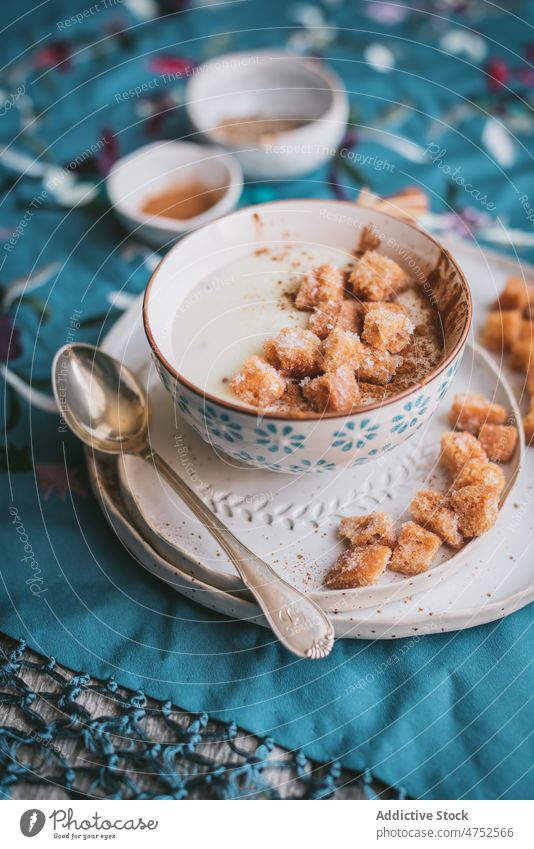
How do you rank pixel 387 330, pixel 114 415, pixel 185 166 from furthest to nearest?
1. pixel 185 166
2. pixel 114 415
3. pixel 387 330

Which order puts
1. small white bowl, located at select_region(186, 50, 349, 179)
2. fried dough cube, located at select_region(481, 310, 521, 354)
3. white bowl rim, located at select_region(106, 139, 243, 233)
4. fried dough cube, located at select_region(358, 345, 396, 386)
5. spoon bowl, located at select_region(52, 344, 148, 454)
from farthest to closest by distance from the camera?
1. small white bowl, located at select_region(186, 50, 349, 179)
2. white bowl rim, located at select_region(106, 139, 243, 233)
3. fried dough cube, located at select_region(481, 310, 521, 354)
4. spoon bowl, located at select_region(52, 344, 148, 454)
5. fried dough cube, located at select_region(358, 345, 396, 386)

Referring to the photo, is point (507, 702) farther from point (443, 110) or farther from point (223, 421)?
point (443, 110)

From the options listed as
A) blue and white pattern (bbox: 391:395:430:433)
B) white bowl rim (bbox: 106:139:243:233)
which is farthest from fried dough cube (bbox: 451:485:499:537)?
white bowl rim (bbox: 106:139:243:233)

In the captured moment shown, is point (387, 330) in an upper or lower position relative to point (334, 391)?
upper

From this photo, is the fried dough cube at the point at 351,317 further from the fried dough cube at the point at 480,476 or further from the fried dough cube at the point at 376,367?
the fried dough cube at the point at 480,476

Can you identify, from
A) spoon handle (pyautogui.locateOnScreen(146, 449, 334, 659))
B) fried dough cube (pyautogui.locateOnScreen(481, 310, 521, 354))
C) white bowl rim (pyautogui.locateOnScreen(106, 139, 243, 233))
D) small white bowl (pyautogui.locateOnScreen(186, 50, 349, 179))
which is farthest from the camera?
small white bowl (pyautogui.locateOnScreen(186, 50, 349, 179))

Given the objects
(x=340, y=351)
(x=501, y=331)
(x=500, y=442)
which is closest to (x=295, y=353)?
(x=340, y=351)

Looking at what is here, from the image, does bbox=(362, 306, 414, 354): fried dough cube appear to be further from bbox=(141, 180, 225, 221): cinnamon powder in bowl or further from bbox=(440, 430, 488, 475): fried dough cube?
bbox=(141, 180, 225, 221): cinnamon powder in bowl

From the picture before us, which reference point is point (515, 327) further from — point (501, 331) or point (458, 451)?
point (458, 451)
